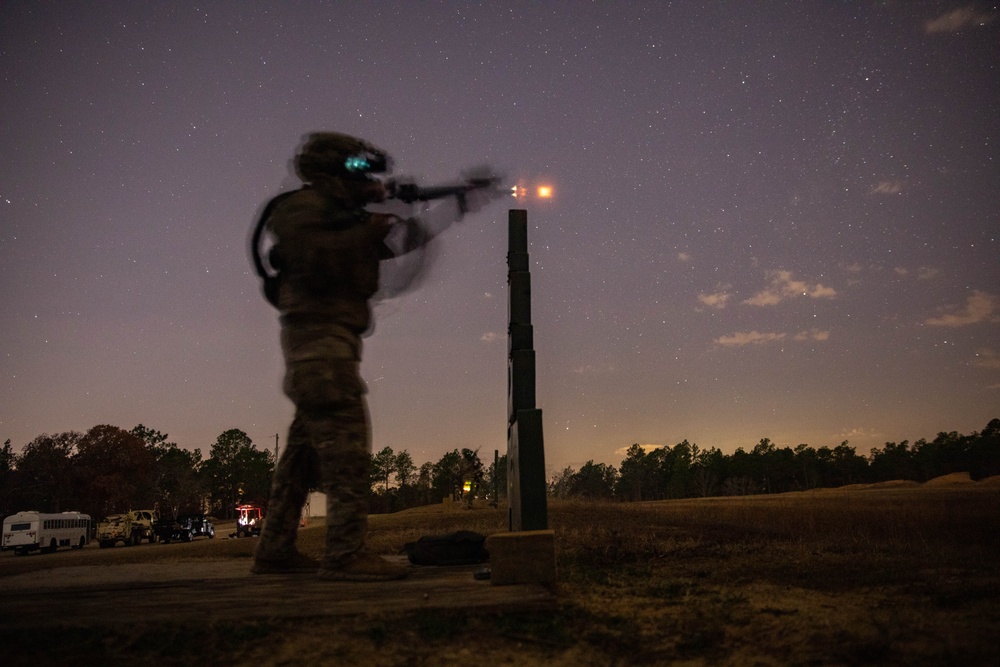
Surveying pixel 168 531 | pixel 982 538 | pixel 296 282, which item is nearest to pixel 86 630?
pixel 296 282

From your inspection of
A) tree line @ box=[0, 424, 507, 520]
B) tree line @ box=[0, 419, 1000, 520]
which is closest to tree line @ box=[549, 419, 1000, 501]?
tree line @ box=[0, 419, 1000, 520]

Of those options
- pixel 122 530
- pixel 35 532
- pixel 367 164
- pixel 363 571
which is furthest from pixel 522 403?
pixel 35 532

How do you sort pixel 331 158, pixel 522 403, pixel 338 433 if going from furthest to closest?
1. pixel 331 158
2. pixel 522 403
3. pixel 338 433

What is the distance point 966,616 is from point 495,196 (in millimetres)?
5015

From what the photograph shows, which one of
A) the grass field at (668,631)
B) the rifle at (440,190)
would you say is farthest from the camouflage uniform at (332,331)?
the grass field at (668,631)

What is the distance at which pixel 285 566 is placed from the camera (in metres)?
5.59

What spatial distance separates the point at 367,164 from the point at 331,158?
1.09ft

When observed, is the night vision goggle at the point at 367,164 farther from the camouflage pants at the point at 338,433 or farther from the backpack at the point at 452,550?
the backpack at the point at 452,550

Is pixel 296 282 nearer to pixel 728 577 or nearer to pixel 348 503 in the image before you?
pixel 348 503

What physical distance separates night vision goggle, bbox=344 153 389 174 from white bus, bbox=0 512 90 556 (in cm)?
3773

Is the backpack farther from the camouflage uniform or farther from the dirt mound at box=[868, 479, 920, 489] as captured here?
the dirt mound at box=[868, 479, 920, 489]

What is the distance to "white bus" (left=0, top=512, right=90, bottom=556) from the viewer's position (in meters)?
32.6

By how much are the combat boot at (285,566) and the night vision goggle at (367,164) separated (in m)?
3.52

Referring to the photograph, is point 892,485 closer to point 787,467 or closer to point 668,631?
point 787,467
